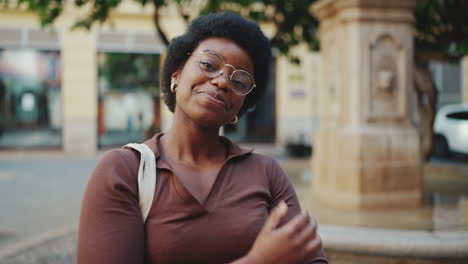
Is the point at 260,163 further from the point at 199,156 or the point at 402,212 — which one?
the point at 402,212

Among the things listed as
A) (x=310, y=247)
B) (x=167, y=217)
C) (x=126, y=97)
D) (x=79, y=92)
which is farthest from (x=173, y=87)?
(x=126, y=97)

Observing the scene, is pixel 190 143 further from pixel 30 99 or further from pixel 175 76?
pixel 30 99

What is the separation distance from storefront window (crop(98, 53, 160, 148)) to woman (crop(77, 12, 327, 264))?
1729cm

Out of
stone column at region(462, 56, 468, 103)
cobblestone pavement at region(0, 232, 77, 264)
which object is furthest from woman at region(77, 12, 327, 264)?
stone column at region(462, 56, 468, 103)

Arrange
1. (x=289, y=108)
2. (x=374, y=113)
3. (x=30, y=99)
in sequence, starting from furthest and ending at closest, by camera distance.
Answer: (x=289, y=108)
(x=30, y=99)
(x=374, y=113)

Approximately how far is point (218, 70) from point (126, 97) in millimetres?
18839

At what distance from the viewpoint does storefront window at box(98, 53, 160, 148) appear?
1881 centimetres

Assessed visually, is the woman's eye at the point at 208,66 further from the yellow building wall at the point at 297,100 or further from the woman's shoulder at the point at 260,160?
the yellow building wall at the point at 297,100

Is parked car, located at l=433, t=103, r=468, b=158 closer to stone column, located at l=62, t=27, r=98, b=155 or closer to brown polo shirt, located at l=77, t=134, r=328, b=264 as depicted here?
stone column, located at l=62, t=27, r=98, b=155

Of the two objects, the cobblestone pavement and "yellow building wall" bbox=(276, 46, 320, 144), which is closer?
the cobblestone pavement

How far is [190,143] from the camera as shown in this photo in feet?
5.86

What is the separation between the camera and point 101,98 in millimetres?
19516

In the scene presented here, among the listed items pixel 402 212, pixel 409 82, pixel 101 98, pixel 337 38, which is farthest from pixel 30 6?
pixel 101 98

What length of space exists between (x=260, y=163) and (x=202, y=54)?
1.61 ft
